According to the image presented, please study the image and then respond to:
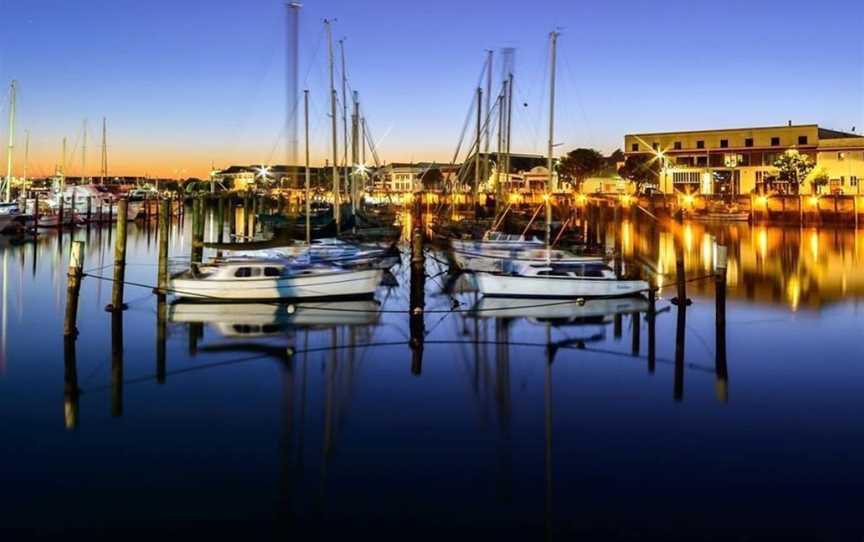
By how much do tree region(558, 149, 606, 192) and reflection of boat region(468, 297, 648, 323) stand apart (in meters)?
100

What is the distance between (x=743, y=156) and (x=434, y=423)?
105m

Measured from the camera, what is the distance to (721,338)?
1983 centimetres

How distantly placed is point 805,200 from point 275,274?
64360 millimetres

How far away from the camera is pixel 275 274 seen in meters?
27.6

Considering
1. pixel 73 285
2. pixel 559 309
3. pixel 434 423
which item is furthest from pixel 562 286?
pixel 73 285

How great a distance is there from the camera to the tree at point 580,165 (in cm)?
12838

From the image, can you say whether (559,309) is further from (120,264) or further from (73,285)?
(73,285)

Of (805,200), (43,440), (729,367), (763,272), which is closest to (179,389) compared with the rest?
(43,440)

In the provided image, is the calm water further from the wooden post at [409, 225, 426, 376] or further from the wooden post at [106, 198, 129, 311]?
the wooden post at [106, 198, 129, 311]

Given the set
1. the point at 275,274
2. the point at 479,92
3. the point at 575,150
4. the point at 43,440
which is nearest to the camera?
the point at 43,440

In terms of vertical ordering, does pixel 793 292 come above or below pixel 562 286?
below

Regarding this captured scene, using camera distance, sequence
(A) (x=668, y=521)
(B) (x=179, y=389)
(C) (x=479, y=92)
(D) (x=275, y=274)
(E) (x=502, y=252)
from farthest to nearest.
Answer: (C) (x=479, y=92) → (E) (x=502, y=252) → (D) (x=275, y=274) → (B) (x=179, y=389) → (A) (x=668, y=521)

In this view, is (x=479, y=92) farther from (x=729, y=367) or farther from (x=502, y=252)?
(x=729, y=367)

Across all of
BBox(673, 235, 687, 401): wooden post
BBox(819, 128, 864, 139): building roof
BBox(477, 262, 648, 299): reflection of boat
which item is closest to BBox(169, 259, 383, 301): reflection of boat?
BBox(477, 262, 648, 299): reflection of boat
